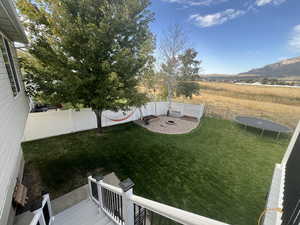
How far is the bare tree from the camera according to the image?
11353 millimetres

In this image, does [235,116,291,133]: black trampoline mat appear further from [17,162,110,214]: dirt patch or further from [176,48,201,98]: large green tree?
[17,162,110,214]: dirt patch

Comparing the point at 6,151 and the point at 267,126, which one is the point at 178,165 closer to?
the point at 6,151

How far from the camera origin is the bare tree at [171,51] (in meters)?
11.4

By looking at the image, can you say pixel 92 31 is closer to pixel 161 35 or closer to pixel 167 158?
pixel 167 158

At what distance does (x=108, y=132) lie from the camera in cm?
825

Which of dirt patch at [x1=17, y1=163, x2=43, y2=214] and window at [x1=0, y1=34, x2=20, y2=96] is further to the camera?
dirt patch at [x1=17, y1=163, x2=43, y2=214]

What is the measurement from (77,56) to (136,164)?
16.9ft

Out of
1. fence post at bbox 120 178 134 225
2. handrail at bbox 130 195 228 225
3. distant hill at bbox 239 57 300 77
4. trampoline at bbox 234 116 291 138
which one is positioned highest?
distant hill at bbox 239 57 300 77

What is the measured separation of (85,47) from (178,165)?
243 inches

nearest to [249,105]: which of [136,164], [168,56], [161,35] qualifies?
[168,56]

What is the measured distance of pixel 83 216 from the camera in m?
3.13

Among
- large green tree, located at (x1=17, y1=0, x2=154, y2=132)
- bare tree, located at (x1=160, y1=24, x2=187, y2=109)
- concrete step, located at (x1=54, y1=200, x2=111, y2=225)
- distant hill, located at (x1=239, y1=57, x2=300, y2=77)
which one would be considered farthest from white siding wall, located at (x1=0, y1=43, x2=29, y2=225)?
distant hill, located at (x1=239, y1=57, x2=300, y2=77)

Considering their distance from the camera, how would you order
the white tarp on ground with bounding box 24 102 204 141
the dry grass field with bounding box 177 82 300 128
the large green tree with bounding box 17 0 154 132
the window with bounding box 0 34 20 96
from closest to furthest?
the window with bounding box 0 34 20 96
the large green tree with bounding box 17 0 154 132
the white tarp on ground with bounding box 24 102 204 141
the dry grass field with bounding box 177 82 300 128

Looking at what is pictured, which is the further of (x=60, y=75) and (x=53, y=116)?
(x=53, y=116)
